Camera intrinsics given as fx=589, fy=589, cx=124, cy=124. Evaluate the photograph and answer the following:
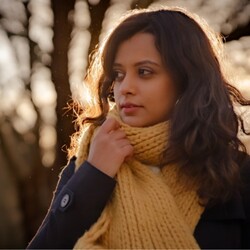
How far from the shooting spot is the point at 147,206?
194cm

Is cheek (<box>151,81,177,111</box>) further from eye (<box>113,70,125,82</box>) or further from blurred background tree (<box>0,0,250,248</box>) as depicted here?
blurred background tree (<box>0,0,250,248</box>)

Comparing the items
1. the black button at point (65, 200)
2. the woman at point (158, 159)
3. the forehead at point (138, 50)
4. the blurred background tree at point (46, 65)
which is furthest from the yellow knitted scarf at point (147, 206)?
the blurred background tree at point (46, 65)

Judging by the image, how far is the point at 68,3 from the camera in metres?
6.32

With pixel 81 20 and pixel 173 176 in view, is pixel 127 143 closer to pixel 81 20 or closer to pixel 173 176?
pixel 173 176

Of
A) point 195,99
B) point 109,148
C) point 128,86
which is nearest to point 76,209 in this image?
point 109,148

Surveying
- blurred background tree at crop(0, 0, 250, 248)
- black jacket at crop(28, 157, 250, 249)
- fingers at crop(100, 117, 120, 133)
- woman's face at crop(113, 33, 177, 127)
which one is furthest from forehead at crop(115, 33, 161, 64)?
blurred background tree at crop(0, 0, 250, 248)

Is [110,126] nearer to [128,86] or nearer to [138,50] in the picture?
[128,86]

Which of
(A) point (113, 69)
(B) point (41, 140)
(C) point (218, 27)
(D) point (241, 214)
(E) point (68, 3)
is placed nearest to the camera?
(D) point (241, 214)

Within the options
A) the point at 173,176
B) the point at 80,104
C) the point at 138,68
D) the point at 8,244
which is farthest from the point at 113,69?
the point at 8,244

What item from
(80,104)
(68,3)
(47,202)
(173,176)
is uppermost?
(68,3)

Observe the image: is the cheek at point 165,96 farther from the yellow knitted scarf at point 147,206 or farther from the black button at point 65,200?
the black button at point 65,200

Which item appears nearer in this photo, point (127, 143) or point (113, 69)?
point (127, 143)

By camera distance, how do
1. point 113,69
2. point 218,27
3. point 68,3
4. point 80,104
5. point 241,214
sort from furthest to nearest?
1. point 68,3
2. point 218,27
3. point 80,104
4. point 113,69
5. point 241,214

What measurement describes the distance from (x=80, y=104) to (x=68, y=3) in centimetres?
375
